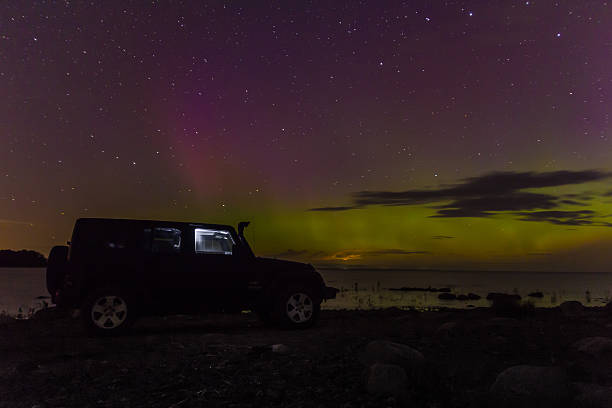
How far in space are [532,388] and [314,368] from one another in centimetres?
244

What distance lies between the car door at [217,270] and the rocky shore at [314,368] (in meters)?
0.72

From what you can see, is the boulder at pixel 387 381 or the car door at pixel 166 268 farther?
the car door at pixel 166 268

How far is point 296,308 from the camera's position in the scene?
10555 mm

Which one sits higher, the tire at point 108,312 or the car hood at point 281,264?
the car hood at point 281,264

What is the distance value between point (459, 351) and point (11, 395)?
Answer: 5.74m

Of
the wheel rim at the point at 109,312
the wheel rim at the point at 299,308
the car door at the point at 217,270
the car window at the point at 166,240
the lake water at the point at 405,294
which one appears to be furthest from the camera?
the lake water at the point at 405,294

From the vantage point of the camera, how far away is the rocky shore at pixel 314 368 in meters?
5.38

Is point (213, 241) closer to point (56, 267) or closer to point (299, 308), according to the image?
point (299, 308)

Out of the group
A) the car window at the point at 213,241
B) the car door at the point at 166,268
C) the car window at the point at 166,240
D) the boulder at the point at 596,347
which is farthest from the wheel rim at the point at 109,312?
the boulder at the point at 596,347

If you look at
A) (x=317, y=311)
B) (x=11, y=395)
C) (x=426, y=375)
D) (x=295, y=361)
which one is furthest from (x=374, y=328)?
(x=11, y=395)

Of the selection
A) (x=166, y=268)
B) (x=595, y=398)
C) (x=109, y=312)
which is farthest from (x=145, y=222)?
(x=595, y=398)

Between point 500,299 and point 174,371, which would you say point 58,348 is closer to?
point 174,371

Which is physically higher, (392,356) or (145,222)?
(145,222)

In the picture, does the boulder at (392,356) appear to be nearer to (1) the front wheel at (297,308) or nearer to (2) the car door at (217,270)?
(1) the front wheel at (297,308)
